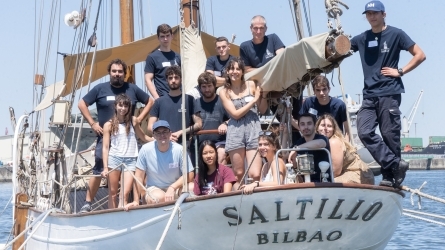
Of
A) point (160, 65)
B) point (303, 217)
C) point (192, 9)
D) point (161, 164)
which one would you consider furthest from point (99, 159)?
point (192, 9)

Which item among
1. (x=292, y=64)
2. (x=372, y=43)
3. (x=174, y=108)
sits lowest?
(x=174, y=108)

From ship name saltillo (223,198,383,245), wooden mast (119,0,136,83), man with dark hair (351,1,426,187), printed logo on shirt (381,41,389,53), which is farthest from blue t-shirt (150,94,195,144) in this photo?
wooden mast (119,0,136,83)

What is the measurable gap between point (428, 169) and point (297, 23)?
260ft

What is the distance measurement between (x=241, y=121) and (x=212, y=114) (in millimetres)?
720

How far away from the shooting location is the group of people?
949cm

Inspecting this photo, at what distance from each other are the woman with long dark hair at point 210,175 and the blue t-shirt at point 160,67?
249cm

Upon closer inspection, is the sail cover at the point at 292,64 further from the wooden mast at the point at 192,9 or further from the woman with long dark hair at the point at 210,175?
the wooden mast at the point at 192,9

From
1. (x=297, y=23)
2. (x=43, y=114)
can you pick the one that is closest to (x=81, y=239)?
(x=297, y=23)

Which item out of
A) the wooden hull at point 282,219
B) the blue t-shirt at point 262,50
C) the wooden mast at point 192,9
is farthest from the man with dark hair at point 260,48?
the wooden mast at point 192,9

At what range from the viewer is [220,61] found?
1177cm

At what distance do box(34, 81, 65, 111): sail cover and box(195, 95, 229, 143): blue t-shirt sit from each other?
174 inches

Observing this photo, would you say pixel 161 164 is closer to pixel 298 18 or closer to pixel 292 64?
pixel 292 64

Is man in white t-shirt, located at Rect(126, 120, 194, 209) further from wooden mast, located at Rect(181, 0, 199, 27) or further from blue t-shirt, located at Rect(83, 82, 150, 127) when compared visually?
wooden mast, located at Rect(181, 0, 199, 27)

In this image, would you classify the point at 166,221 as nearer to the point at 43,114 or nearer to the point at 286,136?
the point at 286,136
